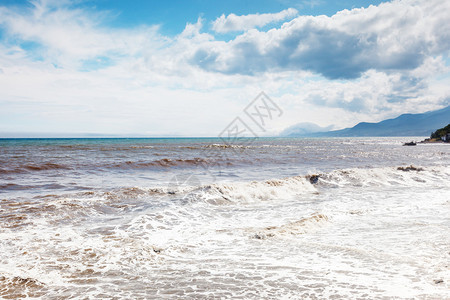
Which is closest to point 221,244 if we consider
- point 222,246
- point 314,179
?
point 222,246

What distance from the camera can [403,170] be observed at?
19.5 metres

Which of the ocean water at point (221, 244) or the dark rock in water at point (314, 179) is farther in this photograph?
the dark rock in water at point (314, 179)

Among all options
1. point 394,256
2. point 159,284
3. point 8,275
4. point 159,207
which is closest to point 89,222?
point 159,207

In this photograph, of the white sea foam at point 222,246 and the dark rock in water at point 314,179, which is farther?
the dark rock in water at point 314,179

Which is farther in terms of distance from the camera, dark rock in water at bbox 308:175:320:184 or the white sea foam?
dark rock in water at bbox 308:175:320:184

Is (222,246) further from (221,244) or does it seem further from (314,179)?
(314,179)

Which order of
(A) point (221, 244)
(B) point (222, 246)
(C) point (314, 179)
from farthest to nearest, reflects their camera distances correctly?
(C) point (314, 179), (A) point (221, 244), (B) point (222, 246)

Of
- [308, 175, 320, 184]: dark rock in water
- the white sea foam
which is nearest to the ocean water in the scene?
the white sea foam

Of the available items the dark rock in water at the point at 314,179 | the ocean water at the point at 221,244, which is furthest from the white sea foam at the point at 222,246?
the dark rock in water at the point at 314,179

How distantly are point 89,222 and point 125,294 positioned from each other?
15.4 ft

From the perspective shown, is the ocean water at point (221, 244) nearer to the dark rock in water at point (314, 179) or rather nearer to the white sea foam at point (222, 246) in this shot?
the white sea foam at point (222, 246)

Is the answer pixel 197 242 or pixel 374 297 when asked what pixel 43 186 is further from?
pixel 374 297

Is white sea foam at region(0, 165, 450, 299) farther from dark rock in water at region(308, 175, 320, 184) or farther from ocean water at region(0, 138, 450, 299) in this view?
dark rock in water at region(308, 175, 320, 184)

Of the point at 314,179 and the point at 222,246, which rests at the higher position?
the point at 314,179
